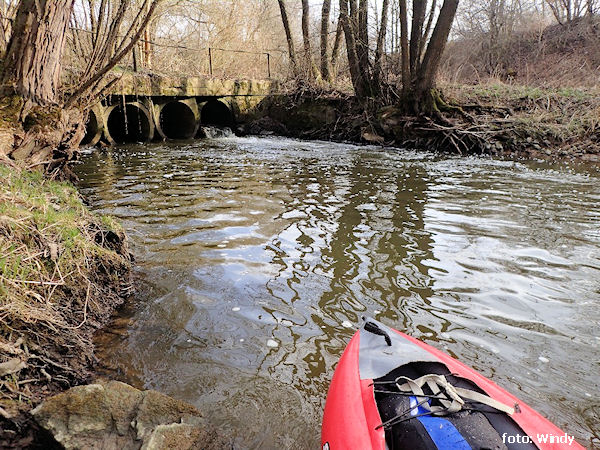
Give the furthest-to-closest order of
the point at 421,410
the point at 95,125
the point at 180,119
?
the point at 180,119, the point at 95,125, the point at 421,410

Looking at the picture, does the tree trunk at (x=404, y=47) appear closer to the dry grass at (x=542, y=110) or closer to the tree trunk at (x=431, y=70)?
the tree trunk at (x=431, y=70)

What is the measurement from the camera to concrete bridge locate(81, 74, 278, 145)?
1221 cm

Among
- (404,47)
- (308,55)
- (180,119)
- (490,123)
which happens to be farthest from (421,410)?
(308,55)

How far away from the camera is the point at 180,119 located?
1500cm

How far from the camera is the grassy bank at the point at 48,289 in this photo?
214cm

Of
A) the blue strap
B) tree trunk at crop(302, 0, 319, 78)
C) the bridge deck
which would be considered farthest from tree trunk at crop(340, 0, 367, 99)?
the blue strap

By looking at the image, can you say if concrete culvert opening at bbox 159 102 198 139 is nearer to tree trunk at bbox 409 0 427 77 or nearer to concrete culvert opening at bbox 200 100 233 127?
concrete culvert opening at bbox 200 100 233 127

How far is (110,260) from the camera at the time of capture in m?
3.46

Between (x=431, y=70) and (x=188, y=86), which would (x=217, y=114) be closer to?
(x=188, y=86)

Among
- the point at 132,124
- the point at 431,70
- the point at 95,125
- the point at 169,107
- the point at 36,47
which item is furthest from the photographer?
the point at 169,107

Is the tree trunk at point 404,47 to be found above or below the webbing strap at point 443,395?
above

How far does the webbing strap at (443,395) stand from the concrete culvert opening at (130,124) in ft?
42.6

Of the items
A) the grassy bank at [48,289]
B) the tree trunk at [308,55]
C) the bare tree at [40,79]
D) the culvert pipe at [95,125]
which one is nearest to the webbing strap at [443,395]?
the grassy bank at [48,289]

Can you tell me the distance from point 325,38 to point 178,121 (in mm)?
6027
